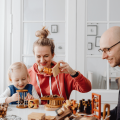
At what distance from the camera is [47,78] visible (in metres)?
1.68

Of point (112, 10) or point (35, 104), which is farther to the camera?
point (112, 10)

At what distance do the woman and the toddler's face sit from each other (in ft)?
0.62

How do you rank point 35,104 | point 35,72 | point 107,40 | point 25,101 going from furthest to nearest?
point 35,72 → point 25,101 → point 35,104 → point 107,40

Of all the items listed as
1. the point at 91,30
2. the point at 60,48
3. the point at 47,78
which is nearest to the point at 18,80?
the point at 47,78

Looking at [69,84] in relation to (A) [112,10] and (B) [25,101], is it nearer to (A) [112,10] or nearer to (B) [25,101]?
(B) [25,101]

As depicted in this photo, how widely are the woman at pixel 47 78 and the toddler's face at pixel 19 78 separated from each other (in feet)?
0.62

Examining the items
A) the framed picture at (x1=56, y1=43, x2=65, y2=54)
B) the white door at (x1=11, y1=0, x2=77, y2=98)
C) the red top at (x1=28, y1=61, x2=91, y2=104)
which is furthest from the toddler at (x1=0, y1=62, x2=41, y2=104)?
the framed picture at (x1=56, y1=43, x2=65, y2=54)

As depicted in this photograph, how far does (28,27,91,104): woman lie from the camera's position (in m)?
1.55

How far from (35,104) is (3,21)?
138 cm

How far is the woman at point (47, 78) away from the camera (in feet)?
5.08

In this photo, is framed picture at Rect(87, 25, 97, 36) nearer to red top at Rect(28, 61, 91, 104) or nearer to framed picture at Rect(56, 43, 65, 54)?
framed picture at Rect(56, 43, 65, 54)

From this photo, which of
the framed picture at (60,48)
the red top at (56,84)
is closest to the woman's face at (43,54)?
the red top at (56,84)

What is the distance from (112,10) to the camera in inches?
84.0

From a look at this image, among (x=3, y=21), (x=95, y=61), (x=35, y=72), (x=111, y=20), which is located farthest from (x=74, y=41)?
(x=3, y=21)
